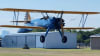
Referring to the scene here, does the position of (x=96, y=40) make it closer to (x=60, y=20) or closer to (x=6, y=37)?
(x=60, y=20)

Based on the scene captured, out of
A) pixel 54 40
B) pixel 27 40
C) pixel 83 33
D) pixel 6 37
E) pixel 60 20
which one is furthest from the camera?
pixel 83 33

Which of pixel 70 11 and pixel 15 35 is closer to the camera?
pixel 70 11

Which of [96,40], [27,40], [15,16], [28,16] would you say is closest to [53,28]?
[15,16]

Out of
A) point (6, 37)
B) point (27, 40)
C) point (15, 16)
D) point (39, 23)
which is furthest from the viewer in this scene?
point (6, 37)

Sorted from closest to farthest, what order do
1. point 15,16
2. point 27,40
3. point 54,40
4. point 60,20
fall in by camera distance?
1. point 15,16
2. point 60,20
3. point 54,40
4. point 27,40

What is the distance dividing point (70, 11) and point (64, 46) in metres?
30.9

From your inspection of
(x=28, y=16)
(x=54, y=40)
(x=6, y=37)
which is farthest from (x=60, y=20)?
(x=6, y=37)

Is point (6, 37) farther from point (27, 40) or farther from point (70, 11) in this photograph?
point (70, 11)

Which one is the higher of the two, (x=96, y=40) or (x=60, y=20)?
(x=60, y=20)

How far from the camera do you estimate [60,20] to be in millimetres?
41062

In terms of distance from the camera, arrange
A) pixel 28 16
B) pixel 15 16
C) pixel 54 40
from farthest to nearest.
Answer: pixel 54 40 < pixel 28 16 < pixel 15 16

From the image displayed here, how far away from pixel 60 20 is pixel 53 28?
147cm

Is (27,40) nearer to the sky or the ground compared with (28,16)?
nearer to the ground

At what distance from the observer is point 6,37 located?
80.3 metres
